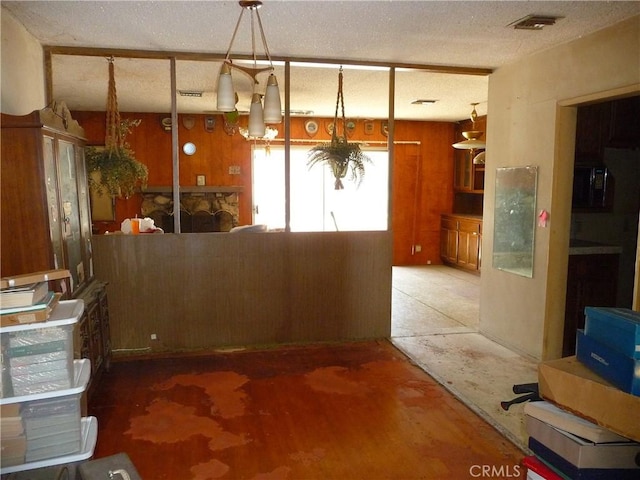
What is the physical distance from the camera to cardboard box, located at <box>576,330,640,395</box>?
4.36ft

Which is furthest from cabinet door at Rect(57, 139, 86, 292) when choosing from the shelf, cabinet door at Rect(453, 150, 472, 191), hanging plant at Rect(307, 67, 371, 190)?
cabinet door at Rect(453, 150, 472, 191)

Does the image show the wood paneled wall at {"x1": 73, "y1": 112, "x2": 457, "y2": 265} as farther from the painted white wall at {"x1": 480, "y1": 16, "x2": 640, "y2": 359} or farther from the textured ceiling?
the painted white wall at {"x1": 480, "y1": 16, "x2": 640, "y2": 359}

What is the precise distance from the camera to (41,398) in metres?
1.96

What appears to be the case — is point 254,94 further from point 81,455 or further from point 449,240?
point 449,240

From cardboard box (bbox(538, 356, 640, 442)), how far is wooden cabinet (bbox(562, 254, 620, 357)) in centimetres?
250

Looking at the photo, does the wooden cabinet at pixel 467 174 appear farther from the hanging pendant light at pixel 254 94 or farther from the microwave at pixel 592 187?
the hanging pendant light at pixel 254 94

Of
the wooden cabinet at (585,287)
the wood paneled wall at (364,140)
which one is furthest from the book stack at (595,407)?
the wood paneled wall at (364,140)

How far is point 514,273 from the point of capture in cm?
400

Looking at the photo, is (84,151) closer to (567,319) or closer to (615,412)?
(615,412)

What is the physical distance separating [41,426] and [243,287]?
2.16 metres

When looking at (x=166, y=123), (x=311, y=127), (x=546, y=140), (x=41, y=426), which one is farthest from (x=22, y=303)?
(x=311, y=127)

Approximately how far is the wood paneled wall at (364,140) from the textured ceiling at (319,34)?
6.16 ft

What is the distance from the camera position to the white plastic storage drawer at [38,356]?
1906 mm

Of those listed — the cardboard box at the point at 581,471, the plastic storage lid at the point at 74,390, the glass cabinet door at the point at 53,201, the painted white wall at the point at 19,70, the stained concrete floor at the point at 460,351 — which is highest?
the painted white wall at the point at 19,70
